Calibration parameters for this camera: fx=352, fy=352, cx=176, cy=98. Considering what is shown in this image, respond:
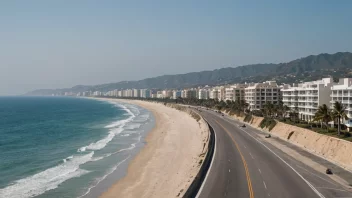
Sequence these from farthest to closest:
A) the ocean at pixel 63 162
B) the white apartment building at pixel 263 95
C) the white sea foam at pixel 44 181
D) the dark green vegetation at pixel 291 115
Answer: the white apartment building at pixel 263 95 < the dark green vegetation at pixel 291 115 < the ocean at pixel 63 162 < the white sea foam at pixel 44 181

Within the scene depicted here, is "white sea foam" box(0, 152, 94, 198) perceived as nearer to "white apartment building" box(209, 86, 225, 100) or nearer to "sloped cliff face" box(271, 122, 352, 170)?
"sloped cliff face" box(271, 122, 352, 170)

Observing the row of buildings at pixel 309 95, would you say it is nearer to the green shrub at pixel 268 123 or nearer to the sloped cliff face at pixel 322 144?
the sloped cliff face at pixel 322 144

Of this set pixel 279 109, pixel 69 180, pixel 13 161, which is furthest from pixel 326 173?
pixel 279 109

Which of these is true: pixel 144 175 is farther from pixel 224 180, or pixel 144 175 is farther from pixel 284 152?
pixel 284 152

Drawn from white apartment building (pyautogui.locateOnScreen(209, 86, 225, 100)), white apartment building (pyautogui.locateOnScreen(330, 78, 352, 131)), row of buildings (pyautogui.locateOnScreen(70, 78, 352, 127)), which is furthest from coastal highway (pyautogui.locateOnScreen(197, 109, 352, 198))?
white apartment building (pyautogui.locateOnScreen(209, 86, 225, 100))

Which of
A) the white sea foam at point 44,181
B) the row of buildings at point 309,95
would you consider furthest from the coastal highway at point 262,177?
the row of buildings at point 309,95

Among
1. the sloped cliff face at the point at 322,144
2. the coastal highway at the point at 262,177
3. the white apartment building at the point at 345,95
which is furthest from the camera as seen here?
the white apartment building at the point at 345,95
